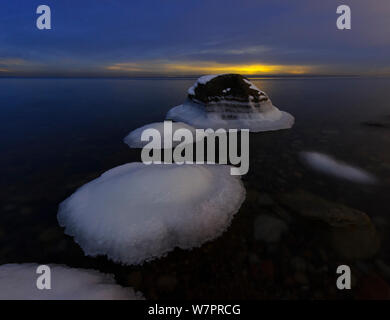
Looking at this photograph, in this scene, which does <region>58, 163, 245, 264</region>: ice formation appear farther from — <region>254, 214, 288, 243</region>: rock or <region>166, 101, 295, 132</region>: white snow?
<region>166, 101, 295, 132</region>: white snow

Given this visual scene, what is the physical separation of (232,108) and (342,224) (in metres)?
9.06

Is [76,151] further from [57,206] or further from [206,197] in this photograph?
[206,197]

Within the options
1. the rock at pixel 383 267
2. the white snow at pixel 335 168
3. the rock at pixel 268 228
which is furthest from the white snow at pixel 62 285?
the white snow at pixel 335 168

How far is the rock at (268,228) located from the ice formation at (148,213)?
0.59m

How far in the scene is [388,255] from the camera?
3.45 metres

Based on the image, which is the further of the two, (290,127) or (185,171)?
(290,127)

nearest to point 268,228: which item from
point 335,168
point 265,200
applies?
point 265,200

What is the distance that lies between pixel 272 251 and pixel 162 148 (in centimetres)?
605

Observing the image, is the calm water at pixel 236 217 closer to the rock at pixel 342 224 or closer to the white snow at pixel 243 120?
the rock at pixel 342 224

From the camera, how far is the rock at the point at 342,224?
358 centimetres

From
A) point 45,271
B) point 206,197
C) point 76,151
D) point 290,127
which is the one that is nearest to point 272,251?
point 206,197

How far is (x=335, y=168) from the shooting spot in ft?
21.6

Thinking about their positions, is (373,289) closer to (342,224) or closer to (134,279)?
(342,224)
